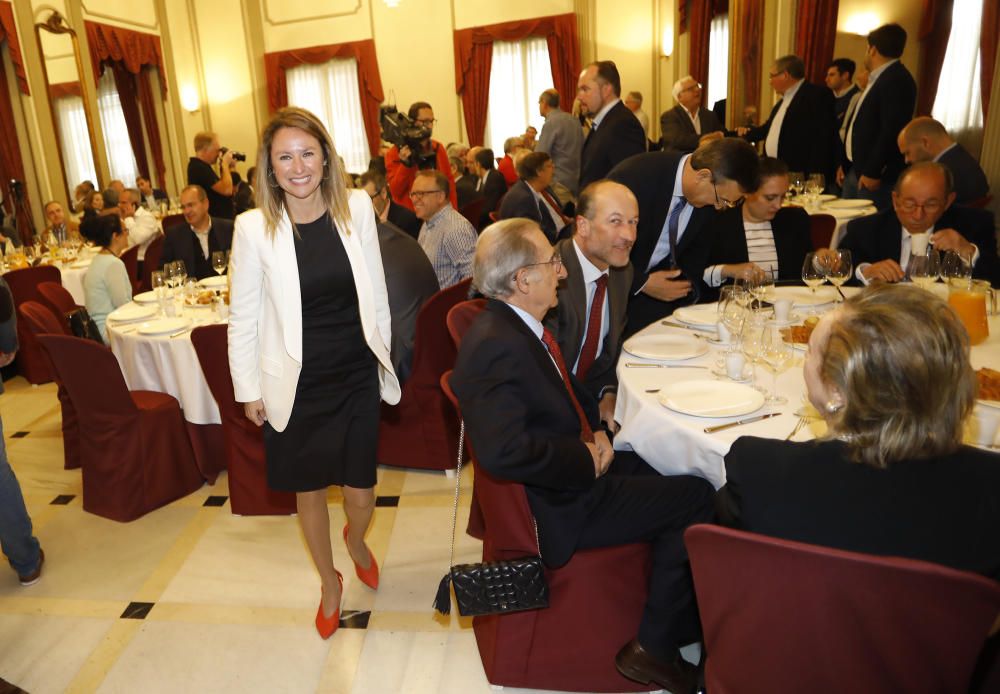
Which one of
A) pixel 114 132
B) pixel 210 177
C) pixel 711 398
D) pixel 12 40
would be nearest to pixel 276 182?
pixel 711 398

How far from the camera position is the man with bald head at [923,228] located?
2824 millimetres

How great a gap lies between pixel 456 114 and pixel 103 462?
9280 millimetres

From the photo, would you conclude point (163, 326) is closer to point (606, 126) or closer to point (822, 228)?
point (606, 126)

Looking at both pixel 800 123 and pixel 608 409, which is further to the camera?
pixel 800 123

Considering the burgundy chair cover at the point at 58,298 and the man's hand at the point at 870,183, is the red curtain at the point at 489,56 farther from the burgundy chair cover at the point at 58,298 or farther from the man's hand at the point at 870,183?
the burgundy chair cover at the point at 58,298

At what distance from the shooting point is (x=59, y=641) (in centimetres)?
239

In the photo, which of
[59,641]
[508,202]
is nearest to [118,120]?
[508,202]

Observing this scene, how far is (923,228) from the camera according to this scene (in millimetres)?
2971

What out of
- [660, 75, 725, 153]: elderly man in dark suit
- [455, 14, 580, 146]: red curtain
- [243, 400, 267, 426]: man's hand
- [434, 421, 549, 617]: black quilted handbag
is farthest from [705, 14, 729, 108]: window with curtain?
[434, 421, 549, 617]: black quilted handbag

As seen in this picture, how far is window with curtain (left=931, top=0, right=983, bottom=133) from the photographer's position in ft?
21.8

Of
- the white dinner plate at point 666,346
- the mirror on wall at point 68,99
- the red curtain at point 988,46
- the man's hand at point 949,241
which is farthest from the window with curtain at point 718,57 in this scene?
the white dinner plate at point 666,346

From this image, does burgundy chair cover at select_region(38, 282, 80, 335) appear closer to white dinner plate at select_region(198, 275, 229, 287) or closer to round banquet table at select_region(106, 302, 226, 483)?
round banquet table at select_region(106, 302, 226, 483)

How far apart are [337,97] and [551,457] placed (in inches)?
448

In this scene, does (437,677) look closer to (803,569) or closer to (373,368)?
(373,368)
